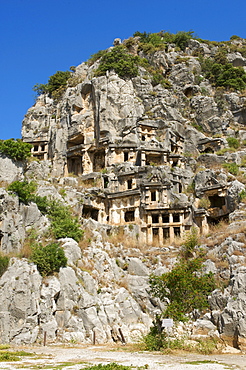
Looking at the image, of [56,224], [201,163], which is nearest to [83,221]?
[56,224]

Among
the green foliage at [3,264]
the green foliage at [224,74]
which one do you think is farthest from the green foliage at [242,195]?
the green foliage at [224,74]

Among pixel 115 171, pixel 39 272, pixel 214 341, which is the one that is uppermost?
pixel 115 171

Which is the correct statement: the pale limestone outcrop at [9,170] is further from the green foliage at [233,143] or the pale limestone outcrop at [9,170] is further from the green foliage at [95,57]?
the green foliage at [95,57]

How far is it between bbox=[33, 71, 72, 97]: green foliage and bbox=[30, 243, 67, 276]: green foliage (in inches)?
1789

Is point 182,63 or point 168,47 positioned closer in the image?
point 182,63

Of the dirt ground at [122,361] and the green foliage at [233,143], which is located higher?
the green foliage at [233,143]

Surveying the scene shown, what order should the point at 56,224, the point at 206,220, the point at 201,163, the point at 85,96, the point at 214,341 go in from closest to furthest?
the point at 214,341
the point at 56,224
the point at 206,220
the point at 201,163
the point at 85,96

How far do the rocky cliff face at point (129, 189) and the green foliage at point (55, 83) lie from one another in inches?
74.7

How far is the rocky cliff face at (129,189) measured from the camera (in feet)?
78.8

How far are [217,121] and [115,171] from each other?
69.9ft

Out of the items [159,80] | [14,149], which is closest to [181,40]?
[159,80]

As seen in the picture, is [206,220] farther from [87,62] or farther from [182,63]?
→ [87,62]

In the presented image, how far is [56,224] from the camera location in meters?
31.3

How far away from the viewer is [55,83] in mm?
67312
